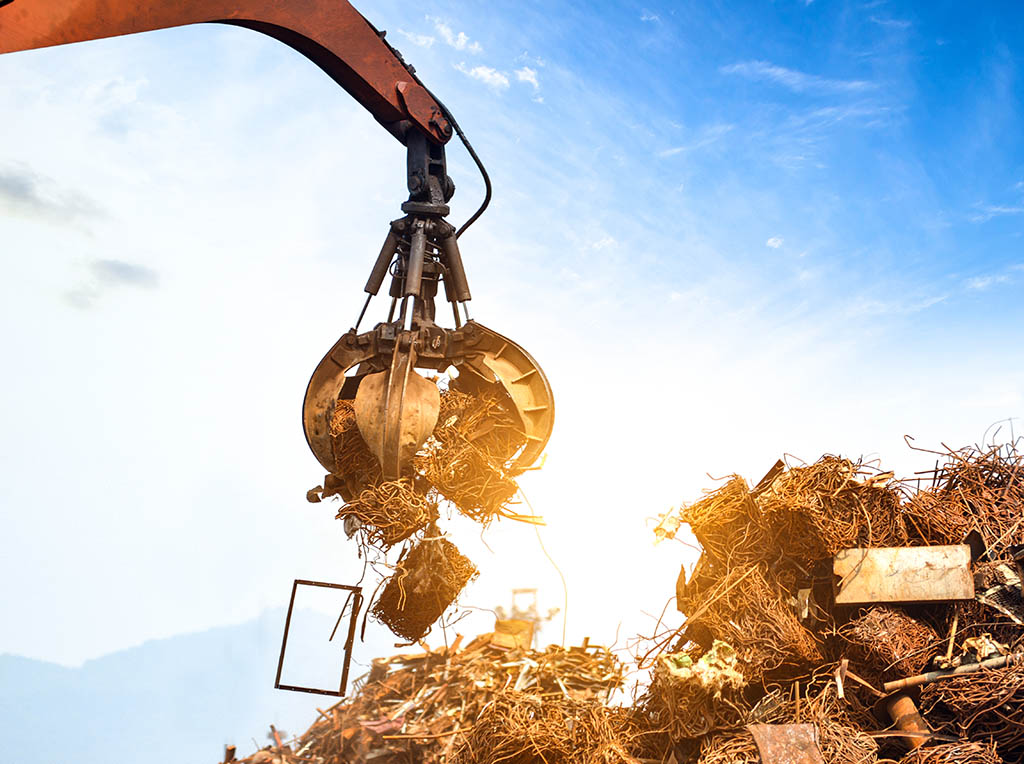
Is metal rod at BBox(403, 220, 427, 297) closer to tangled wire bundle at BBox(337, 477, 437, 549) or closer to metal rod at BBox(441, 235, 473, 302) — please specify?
metal rod at BBox(441, 235, 473, 302)

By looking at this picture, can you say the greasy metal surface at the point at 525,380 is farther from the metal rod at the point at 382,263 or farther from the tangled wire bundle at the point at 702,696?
the tangled wire bundle at the point at 702,696

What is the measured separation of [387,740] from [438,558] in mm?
3394

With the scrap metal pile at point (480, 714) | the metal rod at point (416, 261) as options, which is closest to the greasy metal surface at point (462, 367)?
the metal rod at point (416, 261)

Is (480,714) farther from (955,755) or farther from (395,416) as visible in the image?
(955,755)

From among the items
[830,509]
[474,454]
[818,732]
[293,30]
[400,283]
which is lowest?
[818,732]

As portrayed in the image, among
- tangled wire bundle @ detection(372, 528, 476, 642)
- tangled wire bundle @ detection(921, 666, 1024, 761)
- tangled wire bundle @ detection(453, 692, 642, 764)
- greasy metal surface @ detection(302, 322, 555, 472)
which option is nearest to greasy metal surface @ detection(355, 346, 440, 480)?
greasy metal surface @ detection(302, 322, 555, 472)

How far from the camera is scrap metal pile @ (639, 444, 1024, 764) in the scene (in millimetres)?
4688

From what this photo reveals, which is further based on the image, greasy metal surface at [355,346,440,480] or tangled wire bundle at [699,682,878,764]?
tangled wire bundle at [699,682,878,764]

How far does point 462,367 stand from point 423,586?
1306 mm

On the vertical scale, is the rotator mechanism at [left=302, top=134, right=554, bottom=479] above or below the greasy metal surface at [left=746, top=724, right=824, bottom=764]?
above

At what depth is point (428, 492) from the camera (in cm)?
443

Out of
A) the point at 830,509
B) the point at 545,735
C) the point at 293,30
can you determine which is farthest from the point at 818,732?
the point at 293,30

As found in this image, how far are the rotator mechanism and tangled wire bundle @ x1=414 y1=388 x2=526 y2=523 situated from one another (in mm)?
92

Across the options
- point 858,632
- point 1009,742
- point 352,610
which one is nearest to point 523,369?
point 352,610
